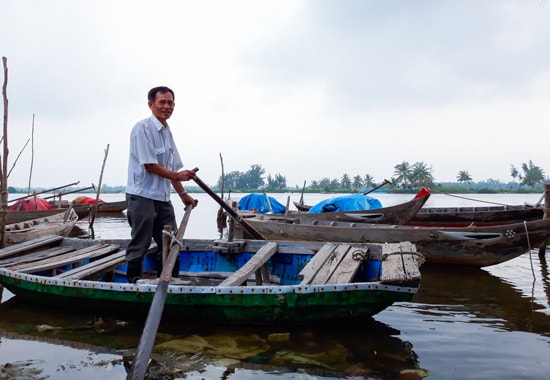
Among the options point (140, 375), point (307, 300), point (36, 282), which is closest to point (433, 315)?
point (307, 300)

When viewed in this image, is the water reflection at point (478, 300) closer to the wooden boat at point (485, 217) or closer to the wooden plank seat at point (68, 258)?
the wooden boat at point (485, 217)

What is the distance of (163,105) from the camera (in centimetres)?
416

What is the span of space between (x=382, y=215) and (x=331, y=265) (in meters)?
6.71

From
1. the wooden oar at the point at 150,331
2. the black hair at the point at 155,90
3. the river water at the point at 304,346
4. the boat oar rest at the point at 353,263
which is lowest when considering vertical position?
the river water at the point at 304,346

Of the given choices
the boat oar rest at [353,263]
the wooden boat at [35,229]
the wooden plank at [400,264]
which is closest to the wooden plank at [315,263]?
the boat oar rest at [353,263]

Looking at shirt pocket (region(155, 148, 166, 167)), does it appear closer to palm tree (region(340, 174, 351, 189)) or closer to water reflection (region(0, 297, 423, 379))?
water reflection (region(0, 297, 423, 379))

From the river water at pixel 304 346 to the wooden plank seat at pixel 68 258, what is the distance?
0.50 meters

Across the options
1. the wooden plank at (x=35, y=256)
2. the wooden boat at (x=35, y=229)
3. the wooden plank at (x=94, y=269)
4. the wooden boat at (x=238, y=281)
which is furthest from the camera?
the wooden boat at (x=35, y=229)

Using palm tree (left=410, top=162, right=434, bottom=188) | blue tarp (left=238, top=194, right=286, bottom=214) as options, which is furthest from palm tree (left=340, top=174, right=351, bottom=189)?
blue tarp (left=238, top=194, right=286, bottom=214)

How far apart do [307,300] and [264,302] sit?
1.23 feet

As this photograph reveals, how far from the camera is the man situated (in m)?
4.06

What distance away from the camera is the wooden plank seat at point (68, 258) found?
4922 mm

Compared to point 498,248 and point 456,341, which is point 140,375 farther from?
point 498,248

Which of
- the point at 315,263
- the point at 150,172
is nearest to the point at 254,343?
the point at 315,263
